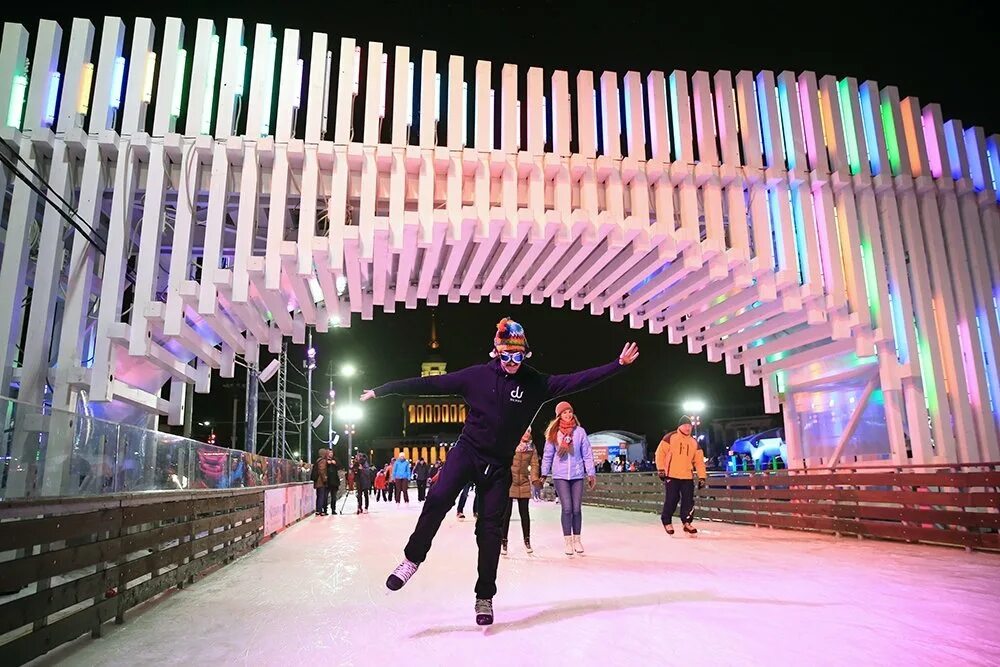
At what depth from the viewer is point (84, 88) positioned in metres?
8.27

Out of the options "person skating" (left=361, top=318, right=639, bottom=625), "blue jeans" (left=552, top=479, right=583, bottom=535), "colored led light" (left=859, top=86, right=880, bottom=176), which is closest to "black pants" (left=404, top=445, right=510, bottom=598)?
"person skating" (left=361, top=318, right=639, bottom=625)

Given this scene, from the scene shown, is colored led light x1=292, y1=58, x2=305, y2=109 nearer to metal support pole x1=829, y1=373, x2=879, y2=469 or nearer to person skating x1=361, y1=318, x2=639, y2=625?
person skating x1=361, y1=318, x2=639, y2=625

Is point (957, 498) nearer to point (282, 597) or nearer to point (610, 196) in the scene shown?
point (610, 196)

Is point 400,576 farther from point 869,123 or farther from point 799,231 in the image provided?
point 869,123


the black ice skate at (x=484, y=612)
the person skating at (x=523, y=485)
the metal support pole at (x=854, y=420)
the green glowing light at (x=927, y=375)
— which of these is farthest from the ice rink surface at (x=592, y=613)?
the metal support pole at (x=854, y=420)

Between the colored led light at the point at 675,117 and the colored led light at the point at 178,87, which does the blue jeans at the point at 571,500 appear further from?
the colored led light at the point at 178,87

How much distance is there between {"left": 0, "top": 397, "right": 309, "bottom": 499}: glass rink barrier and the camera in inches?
139

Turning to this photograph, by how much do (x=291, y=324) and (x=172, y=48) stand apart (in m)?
3.69

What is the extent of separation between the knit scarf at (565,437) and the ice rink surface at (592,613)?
1.16m

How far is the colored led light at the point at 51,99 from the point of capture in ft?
26.8

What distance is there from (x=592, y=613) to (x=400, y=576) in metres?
1.29

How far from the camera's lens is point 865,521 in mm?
9094

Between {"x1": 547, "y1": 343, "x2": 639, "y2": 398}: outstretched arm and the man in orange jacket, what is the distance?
5739 mm

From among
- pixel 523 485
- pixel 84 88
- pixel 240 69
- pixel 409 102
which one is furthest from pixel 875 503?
pixel 84 88
